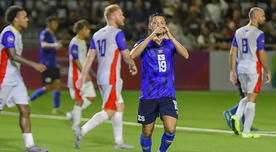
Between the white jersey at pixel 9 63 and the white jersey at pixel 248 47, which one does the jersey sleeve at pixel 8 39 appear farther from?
the white jersey at pixel 248 47

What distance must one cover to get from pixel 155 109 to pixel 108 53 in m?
1.45

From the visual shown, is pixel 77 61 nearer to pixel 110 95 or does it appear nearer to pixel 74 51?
pixel 74 51

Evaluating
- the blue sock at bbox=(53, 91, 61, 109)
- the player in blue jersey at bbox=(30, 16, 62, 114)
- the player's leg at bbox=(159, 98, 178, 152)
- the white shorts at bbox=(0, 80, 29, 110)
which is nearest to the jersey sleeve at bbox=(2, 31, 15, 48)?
the white shorts at bbox=(0, 80, 29, 110)

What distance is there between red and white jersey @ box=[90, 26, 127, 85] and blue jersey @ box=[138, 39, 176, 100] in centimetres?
113

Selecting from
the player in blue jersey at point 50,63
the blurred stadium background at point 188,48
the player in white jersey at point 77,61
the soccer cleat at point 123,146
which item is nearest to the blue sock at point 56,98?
the player in blue jersey at point 50,63

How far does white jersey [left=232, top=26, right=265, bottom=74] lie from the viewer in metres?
12.1

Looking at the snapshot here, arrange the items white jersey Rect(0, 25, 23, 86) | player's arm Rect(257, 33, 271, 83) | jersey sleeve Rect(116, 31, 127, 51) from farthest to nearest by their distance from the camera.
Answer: player's arm Rect(257, 33, 271, 83) < jersey sleeve Rect(116, 31, 127, 51) < white jersey Rect(0, 25, 23, 86)

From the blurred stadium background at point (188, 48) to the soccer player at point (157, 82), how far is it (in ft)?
11.3

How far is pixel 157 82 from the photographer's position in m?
9.47

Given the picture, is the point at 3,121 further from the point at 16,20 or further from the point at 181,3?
the point at 181,3

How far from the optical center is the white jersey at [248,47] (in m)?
12.1

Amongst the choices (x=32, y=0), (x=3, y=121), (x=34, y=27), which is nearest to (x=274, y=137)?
(x=3, y=121)

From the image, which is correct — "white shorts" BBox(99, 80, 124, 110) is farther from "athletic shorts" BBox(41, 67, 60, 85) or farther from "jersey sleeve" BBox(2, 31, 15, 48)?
"athletic shorts" BBox(41, 67, 60, 85)

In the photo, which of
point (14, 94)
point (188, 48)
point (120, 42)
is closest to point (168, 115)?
point (120, 42)
